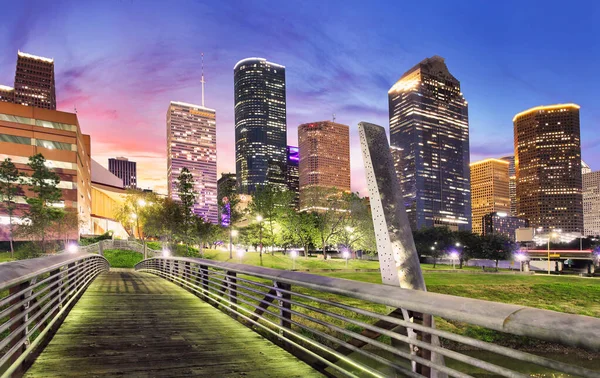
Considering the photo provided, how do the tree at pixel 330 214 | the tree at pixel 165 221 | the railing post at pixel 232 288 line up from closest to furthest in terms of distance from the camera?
the railing post at pixel 232 288
the tree at pixel 165 221
the tree at pixel 330 214

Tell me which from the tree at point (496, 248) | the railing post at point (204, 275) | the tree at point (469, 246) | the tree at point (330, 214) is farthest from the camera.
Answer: the tree at point (469, 246)

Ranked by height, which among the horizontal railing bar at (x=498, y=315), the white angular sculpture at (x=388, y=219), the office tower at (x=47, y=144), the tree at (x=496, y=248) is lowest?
the tree at (x=496, y=248)

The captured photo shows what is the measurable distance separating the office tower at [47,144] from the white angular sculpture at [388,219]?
248 feet

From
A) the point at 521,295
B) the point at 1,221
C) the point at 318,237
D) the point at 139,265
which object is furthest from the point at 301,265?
the point at 1,221

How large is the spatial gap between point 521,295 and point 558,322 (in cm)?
4126

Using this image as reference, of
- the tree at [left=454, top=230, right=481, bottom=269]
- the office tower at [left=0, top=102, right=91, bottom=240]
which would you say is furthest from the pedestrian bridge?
the tree at [left=454, top=230, right=481, bottom=269]

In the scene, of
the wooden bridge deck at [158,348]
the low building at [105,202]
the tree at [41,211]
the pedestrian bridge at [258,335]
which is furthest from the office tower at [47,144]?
the pedestrian bridge at [258,335]

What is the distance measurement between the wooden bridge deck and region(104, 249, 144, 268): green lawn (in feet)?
156

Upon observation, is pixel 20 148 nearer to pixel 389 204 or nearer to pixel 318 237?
pixel 318 237

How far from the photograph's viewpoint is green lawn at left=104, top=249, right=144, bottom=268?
55.9 meters

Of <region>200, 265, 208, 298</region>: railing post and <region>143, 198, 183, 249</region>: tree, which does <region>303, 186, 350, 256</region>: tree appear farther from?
<region>200, 265, 208, 298</region>: railing post

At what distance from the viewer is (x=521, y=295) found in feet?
128

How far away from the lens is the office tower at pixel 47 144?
7644 cm

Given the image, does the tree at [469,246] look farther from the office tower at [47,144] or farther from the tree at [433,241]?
the office tower at [47,144]
